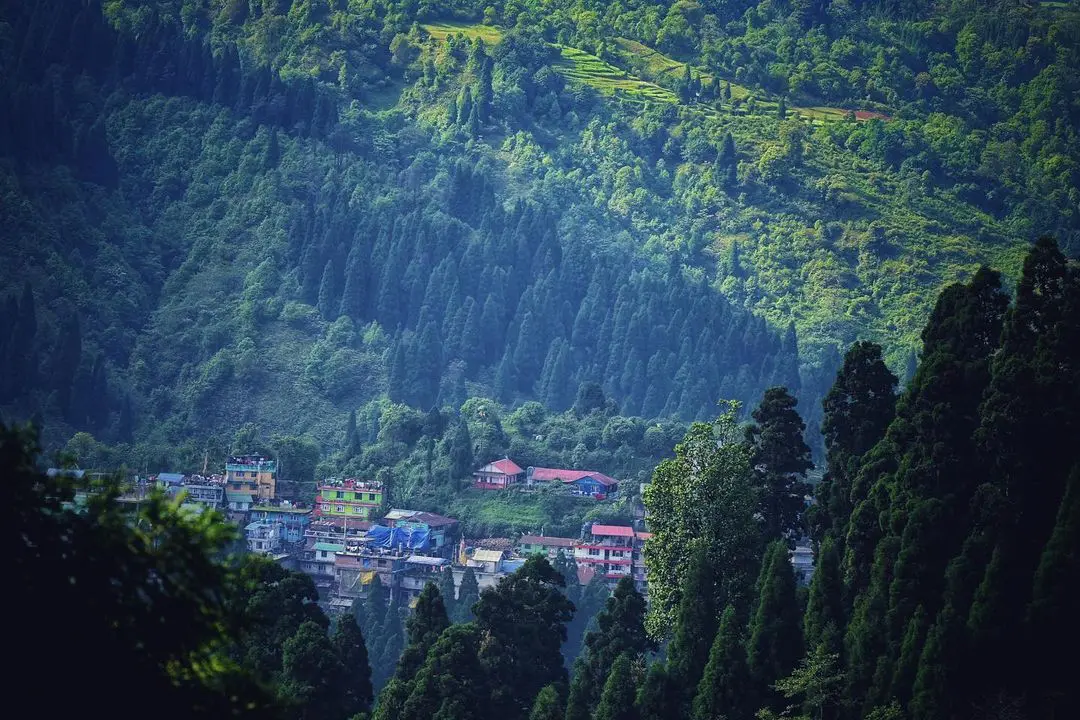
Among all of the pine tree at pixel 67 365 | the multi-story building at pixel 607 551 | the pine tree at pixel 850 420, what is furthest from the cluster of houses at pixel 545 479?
the pine tree at pixel 850 420

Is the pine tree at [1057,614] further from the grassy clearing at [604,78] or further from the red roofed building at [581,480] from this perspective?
the grassy clearing at [604,78]

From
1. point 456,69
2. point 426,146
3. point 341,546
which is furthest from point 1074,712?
point 456,69

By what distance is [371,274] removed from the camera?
127 m

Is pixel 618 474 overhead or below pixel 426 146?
below

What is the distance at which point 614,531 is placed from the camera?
94.2 meters

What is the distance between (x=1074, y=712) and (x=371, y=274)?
91.5 metres

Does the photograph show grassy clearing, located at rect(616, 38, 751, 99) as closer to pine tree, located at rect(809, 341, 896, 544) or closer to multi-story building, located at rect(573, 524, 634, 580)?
multi-story building, located at rect(573, 524, 634, 580)

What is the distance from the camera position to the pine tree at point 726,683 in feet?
142

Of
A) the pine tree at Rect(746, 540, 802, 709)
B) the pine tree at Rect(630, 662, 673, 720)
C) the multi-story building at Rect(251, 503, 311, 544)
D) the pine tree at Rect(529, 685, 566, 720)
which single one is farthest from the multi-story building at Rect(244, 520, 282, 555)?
the pine tree at Rect(746, 540, 802, 709)

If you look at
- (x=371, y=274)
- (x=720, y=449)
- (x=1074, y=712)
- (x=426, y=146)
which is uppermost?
(x=426, y=146)

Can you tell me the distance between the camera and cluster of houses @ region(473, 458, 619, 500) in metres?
101

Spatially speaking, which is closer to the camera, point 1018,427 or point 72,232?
point 1018,427

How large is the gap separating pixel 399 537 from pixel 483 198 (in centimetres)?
4744

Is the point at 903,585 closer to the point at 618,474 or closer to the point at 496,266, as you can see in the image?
the point at 618,474
